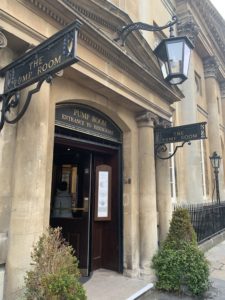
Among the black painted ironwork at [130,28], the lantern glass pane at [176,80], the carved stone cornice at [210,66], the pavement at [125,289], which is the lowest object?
the pavement at [125,289]

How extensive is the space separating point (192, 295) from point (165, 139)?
3450 mm

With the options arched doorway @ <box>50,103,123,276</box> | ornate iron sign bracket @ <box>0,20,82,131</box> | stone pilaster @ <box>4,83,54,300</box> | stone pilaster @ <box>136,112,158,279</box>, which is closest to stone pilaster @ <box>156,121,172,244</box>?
stone pilaster @ <box>136,112,158,279</box>

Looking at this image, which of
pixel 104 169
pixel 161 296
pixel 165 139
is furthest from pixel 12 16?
pixel 161 296

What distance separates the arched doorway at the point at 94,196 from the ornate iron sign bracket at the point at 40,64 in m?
2.52

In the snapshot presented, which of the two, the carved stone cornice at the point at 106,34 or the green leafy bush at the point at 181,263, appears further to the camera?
the green leafy bush at the point at 181,263

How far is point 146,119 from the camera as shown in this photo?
684 cm

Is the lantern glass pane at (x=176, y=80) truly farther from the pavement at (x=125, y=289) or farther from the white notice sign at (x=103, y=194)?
the pavement at (x=125, y=289)

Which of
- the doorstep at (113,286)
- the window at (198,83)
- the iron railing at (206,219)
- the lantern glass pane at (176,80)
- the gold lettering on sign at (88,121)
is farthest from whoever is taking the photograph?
the window at (198,83)

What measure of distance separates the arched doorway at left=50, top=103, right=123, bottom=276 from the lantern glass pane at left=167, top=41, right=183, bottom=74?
70.3 inches

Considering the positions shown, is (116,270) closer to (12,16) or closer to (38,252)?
(38,252)

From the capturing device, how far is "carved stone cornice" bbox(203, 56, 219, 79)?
57.3 ft

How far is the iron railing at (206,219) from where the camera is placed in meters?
9.58

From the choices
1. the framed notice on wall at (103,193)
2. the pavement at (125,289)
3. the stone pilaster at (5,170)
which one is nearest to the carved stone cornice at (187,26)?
the framed notice on wall at (103,193)

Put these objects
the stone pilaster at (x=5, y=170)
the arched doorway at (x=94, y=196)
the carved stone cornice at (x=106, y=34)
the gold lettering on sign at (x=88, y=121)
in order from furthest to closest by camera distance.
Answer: the arched doorway at (x=94, y=196) < the gold lettering on sign at (x=88, y=121) < the carved stone cornice at (x=106, y=34) < the stone pilaster at (x=5, y=170)
